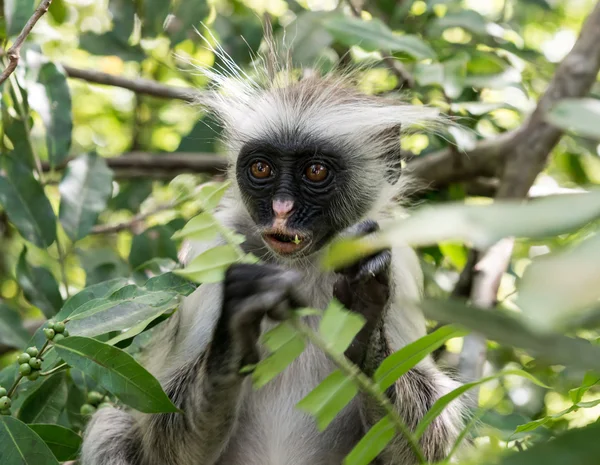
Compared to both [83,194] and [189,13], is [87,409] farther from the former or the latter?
[189,13]

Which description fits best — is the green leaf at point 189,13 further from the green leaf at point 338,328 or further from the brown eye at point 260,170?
the green leaf at point 338,328

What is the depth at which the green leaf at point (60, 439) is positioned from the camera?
127 inches

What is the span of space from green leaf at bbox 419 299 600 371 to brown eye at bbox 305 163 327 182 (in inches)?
120

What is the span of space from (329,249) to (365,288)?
69.1 inches

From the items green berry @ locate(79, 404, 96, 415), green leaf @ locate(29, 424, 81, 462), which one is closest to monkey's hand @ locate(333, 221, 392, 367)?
green leaf @ locate(29, 424, 81, 462)

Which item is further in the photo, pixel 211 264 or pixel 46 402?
pixel 46 402

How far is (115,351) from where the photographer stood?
8.73 ft

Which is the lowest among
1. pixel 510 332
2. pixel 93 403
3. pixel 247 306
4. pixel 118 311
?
pixel 93 403

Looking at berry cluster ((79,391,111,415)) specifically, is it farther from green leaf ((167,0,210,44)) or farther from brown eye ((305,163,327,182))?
green leaf ((167,0,210,44))

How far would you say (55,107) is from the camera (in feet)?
15.0

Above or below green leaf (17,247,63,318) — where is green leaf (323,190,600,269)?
above

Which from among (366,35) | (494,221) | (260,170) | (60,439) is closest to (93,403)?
(60,439)

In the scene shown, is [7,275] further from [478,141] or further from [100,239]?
[478,141]

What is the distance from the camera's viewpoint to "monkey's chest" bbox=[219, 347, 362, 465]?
3.92 m
